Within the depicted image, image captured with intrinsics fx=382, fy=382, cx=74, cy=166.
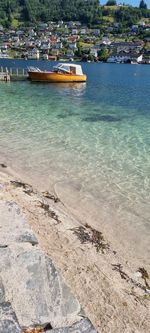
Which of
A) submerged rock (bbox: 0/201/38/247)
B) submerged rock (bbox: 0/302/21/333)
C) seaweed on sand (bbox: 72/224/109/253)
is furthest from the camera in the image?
seaweed on sand (bbox: 72/224/109/253)

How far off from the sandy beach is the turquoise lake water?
154 cm

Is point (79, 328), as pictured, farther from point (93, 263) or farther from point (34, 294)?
point (93, 263)

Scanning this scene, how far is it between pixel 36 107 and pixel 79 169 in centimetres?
1412

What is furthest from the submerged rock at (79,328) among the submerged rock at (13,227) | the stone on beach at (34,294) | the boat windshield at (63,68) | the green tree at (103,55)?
the green tree at (103,55)

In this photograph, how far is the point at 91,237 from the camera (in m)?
Result: 8.55

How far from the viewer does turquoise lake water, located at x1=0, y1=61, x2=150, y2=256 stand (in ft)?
39.0

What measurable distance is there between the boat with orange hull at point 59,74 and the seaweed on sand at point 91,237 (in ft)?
128

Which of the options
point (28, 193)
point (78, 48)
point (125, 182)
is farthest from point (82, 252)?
point (78, 48)

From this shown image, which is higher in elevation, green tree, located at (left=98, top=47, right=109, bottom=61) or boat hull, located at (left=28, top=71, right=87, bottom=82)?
boat hull, located at (left=28, top=71, right=87, bottom=82)

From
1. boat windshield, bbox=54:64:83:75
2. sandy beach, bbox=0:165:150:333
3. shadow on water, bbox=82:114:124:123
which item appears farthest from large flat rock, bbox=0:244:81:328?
boat windshield, bbox=54:64:83:75

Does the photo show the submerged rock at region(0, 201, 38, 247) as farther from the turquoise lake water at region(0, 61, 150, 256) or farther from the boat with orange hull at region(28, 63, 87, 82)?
the boat with orange hull at region(28, 63, 87, 82)

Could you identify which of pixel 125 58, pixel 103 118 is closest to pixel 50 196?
pixel 103 118

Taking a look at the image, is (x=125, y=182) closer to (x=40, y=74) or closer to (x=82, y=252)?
(x=82, y=252)

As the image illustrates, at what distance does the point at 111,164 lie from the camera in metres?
14.2
